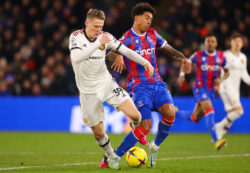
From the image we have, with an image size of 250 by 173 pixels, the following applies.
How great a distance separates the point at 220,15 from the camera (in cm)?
1633

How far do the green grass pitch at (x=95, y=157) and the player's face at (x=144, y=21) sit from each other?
2.14 m

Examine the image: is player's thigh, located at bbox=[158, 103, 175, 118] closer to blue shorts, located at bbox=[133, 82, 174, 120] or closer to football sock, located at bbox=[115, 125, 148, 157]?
blue shorts, located at bbox=[133, 82, 174, 120]

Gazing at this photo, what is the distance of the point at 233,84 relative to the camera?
1218cm

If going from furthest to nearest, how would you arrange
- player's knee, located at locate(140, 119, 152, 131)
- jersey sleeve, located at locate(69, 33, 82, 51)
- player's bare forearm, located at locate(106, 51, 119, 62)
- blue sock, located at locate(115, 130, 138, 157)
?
player's bare forearm, located at locate(106, 51, 119, 62) < player's knee, located at locate(140, 119, 152, 131) < blue sock, located at locate(115, 130, 138, 157) < jersey sleeve, located at locate(69, 33, 82, 51)

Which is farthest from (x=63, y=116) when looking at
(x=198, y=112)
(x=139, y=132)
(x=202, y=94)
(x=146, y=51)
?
(x=139, y=132)

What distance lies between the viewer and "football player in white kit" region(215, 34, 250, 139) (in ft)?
39.1

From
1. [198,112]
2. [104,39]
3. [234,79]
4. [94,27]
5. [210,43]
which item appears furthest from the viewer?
[234,79]

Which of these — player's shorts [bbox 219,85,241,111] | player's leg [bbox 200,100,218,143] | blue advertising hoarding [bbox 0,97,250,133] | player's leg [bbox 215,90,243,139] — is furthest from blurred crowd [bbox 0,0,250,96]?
player's leg [bbox 200,100,218,143]

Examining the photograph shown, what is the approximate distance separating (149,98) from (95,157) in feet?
6.39

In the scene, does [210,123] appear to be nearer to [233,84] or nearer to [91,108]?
[233,84]

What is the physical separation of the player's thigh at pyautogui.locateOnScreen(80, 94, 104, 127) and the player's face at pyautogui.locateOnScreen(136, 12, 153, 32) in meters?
1.41

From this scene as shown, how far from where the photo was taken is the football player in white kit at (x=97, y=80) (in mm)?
6484

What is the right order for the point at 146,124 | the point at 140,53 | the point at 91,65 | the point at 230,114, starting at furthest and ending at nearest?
1. the point at 230,114
2. the point at 140,53
3. the point at 146,124
4. the point at 91,65

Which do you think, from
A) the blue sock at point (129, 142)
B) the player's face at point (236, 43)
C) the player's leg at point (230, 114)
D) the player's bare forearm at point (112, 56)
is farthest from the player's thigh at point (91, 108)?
the player's face at point (236, 43)
